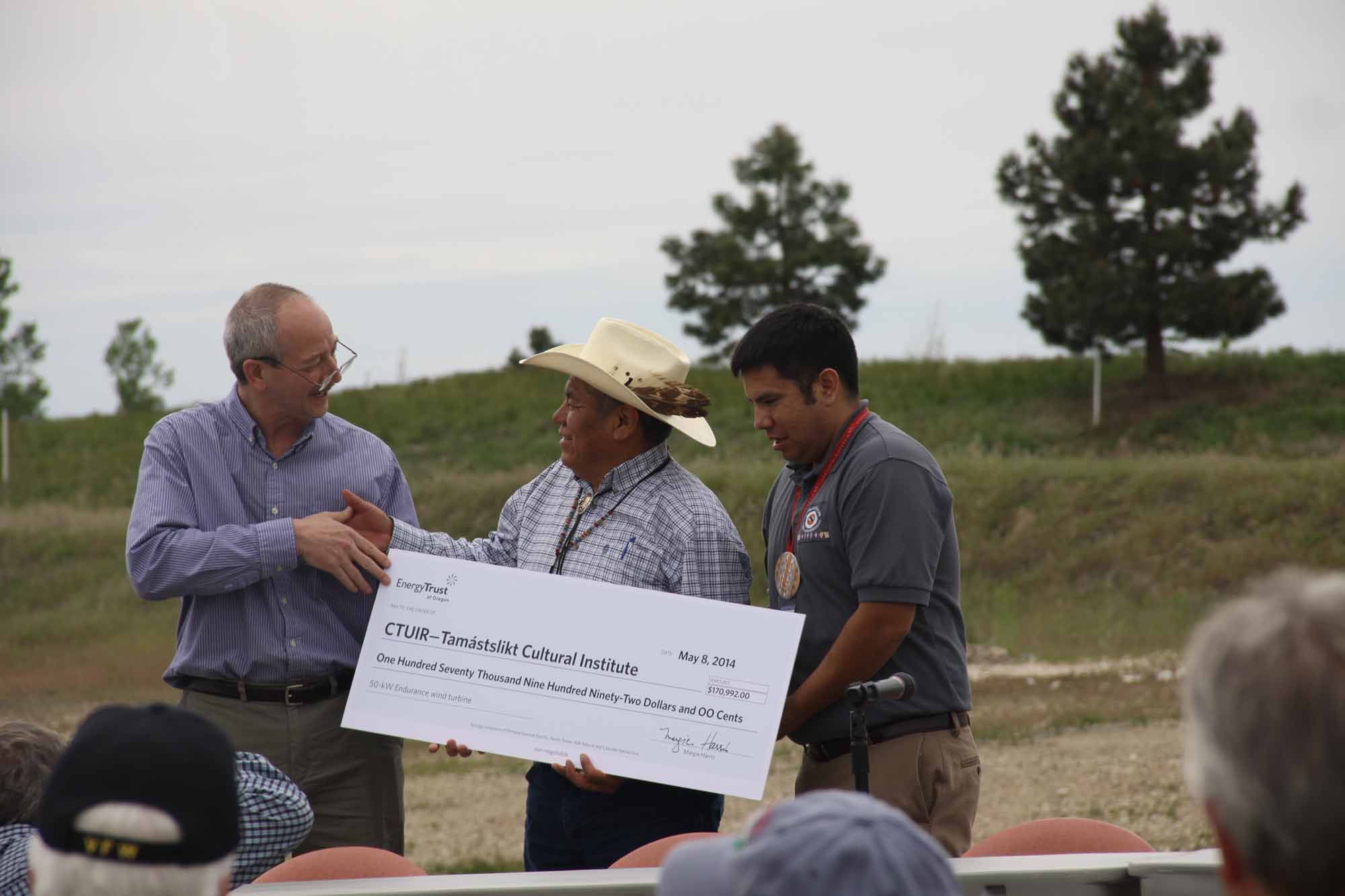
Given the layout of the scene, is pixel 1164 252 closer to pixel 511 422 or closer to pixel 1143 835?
pixel 511 422

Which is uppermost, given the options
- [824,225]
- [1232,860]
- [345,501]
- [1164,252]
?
[824,225]

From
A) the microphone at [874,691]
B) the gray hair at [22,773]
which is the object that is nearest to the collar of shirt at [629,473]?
the microphone at [874,691]

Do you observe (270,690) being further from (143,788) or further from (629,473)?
(143,788)

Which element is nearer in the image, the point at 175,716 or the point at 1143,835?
the point at 175,716

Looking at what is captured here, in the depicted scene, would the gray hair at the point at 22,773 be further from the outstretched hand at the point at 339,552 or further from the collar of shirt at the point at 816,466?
the collar of shirt at the point at 816,466

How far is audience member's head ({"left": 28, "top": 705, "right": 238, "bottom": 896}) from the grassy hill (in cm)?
1309

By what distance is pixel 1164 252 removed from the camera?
28094 mm

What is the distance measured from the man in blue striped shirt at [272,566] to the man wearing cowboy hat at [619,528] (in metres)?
0.23

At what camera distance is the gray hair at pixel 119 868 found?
1.57 metres

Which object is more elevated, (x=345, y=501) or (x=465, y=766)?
(x=345, y=501)

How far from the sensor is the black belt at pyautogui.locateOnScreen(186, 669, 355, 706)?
12.3 feet

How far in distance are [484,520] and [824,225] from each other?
2431 centimetres

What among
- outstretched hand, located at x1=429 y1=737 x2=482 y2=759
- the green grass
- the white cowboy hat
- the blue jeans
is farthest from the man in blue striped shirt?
the green grass

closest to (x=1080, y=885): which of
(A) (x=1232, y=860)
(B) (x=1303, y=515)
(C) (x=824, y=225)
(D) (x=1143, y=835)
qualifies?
(A) (x=1232, y=860)
